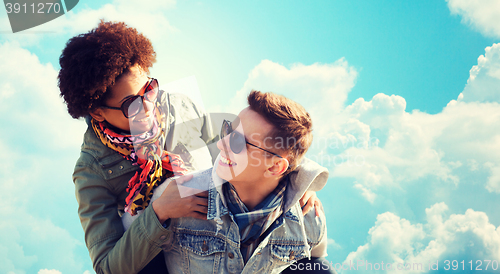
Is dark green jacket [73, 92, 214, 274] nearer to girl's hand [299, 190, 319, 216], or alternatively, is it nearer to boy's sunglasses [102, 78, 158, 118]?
boy's sunglasses [102, 78, 158, 118]

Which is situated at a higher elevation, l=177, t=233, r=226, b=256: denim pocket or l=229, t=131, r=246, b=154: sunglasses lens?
l=229, t=131, r=246, b=154: sunglasses lens

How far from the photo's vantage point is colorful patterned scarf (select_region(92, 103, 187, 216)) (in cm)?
256

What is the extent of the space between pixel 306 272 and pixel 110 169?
1.74 m

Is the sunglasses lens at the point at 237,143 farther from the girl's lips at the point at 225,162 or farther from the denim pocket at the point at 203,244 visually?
the denim pocket at the point at 203,244

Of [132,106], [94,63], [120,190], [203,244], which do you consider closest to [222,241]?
[203,244]

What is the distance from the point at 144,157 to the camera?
8.84ft

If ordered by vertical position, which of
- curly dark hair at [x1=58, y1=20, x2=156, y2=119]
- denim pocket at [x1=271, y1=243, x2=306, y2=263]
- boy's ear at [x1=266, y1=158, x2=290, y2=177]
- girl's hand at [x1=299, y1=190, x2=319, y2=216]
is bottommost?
denim pocket at [x1=271, y1=243, x2=306, y2=263]

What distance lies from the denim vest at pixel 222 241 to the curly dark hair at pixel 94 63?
97cm

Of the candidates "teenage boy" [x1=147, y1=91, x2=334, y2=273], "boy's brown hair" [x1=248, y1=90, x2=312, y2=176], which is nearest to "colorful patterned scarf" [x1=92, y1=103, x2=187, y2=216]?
"teenage boy" [x1=147, y1=91, x2=334, y2=273]

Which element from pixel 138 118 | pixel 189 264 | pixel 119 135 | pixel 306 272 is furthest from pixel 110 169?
pixel 306 272

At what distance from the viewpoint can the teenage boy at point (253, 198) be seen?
216cm

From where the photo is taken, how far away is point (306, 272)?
2.62m

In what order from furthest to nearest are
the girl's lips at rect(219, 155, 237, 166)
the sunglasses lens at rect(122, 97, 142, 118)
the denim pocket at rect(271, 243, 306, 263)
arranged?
the sunglasses lens at rect(122, 97, 142, 118) → the denim pocket at rect(271, 243, 306, 263) → the girl's lips at rect(219, 155, 237, 166)

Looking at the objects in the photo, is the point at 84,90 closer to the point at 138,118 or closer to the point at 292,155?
the point at 138,118
